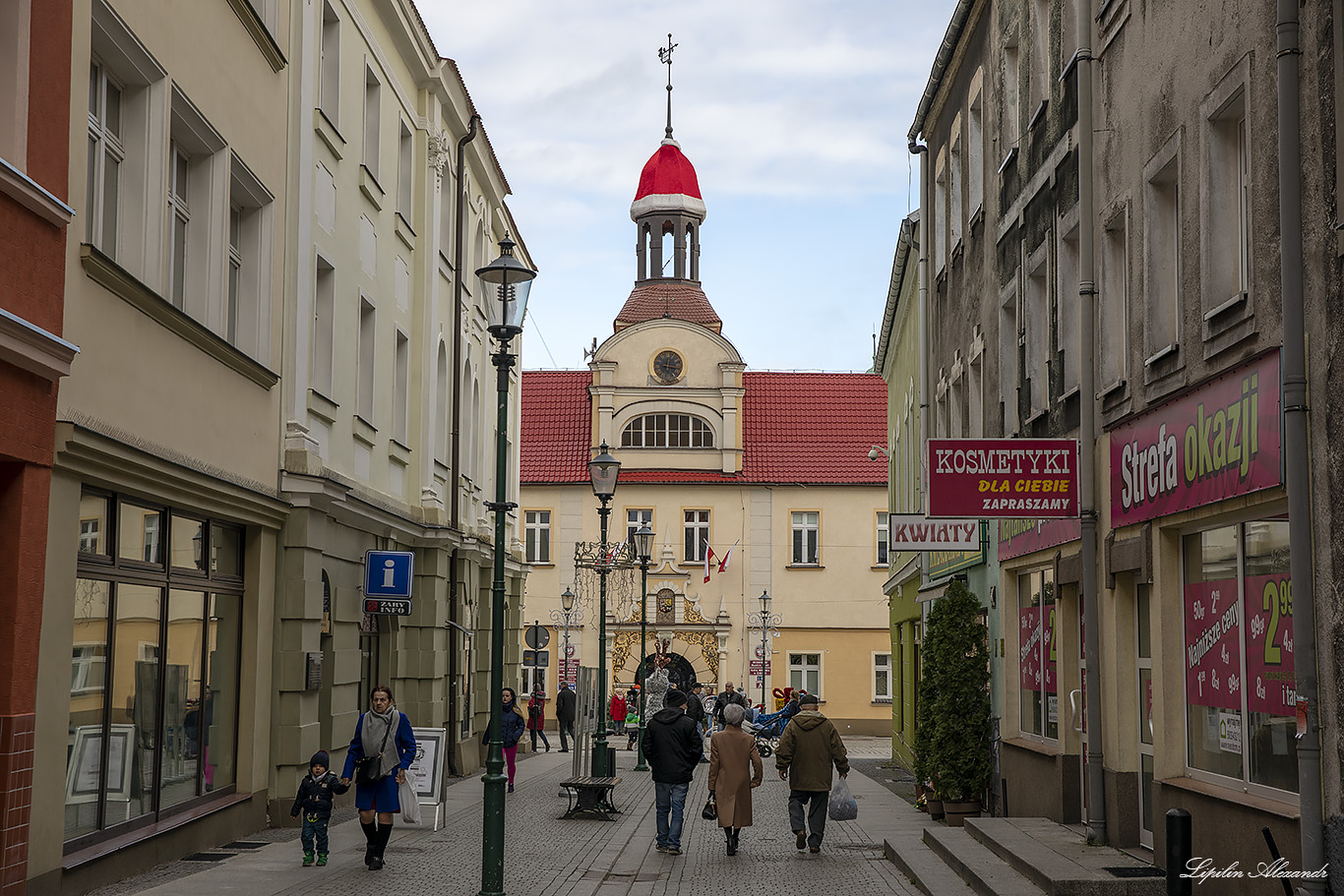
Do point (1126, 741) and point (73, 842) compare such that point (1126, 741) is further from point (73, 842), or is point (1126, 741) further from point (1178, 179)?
point (73, 842)

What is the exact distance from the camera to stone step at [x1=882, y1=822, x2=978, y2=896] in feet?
41.8

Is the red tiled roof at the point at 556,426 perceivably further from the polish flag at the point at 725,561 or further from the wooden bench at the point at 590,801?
the wooden bench at the point at 590,801

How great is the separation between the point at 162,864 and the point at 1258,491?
9.75m

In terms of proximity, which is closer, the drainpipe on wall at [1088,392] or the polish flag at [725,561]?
the drainpipe on wall at [1088,392]

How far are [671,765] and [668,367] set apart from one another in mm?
37634

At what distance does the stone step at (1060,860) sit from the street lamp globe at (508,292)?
236 inches

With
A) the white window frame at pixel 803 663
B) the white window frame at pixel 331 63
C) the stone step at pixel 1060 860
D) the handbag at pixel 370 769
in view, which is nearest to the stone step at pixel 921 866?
the stone step at pixel 1060 860

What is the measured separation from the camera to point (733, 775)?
16172 millimetres

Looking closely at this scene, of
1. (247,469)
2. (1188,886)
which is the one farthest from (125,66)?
(1188,886)

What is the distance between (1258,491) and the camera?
9.70 m

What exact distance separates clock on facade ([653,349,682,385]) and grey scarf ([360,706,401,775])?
39104 mm

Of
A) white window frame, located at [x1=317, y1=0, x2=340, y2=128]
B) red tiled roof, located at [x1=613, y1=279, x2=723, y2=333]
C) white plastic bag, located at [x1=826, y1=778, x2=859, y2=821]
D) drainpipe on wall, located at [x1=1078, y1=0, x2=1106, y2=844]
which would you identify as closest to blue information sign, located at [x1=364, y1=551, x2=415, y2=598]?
white window frame, located at [x1=317, y1=0, x2=340, y2=128]

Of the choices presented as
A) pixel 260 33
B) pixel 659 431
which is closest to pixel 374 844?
pixel 260 33

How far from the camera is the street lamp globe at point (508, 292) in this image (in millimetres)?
12227
